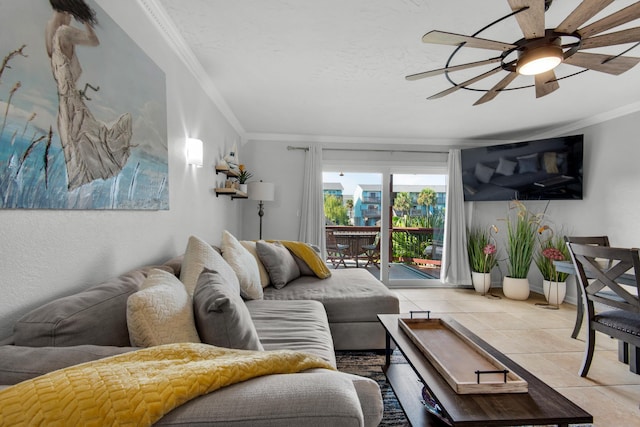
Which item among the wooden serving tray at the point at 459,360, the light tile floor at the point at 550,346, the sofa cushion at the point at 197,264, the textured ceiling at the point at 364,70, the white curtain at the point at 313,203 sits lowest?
the light tile floor at the point at 550,346

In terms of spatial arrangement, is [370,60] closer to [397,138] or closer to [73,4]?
[73,4]

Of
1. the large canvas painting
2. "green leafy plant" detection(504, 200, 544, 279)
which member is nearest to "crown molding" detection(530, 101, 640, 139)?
"green leafy plant" detection(504, 200, 544, 279)

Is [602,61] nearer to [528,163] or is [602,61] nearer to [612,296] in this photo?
[612,296]

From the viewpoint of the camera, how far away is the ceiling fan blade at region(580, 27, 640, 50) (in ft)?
4.72

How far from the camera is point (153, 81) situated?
5.98 feet

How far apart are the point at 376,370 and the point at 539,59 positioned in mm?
2124

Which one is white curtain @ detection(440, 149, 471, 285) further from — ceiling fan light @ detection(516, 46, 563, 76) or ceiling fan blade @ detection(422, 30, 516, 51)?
ceiling fan blade @ detection(422, 30, 516, 51)

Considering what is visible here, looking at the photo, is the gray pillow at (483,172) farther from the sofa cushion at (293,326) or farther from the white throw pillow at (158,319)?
the white throw pillow at (158,319)

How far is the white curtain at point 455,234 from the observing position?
4.89m

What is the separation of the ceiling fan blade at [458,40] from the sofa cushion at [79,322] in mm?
1698

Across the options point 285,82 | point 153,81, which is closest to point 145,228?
point 153,81

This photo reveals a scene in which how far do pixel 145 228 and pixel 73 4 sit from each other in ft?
3.52

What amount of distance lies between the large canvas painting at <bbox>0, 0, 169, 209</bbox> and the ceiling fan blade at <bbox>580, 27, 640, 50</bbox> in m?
2.21

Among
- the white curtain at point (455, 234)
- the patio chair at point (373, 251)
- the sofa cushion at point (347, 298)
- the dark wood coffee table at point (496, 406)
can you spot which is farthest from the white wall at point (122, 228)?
the white curtain at point (455, 234)
